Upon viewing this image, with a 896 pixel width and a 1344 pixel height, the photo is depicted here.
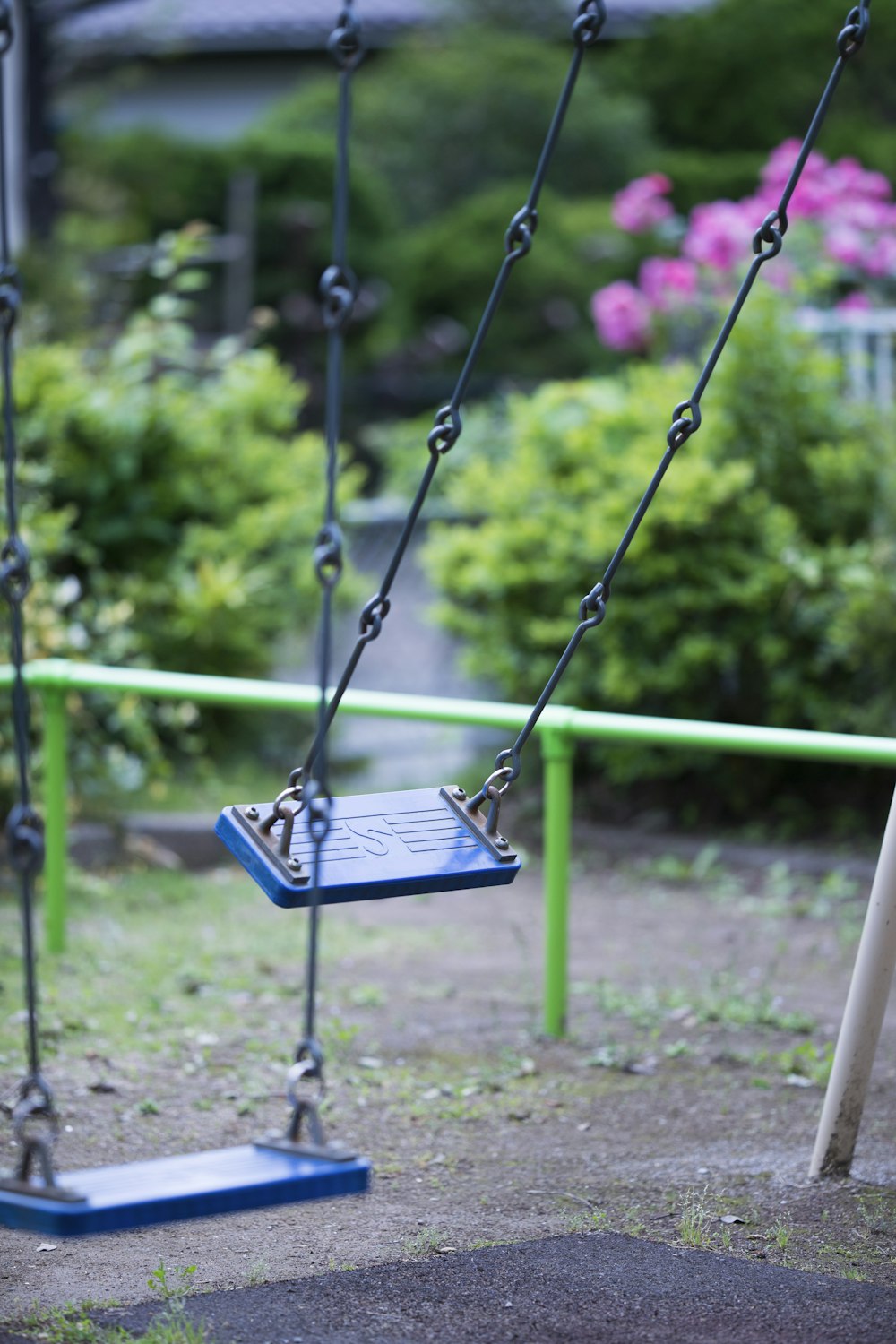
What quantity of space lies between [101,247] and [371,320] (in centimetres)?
430

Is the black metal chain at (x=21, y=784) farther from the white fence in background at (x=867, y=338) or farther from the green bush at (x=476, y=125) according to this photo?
the green bush at (x=476, y=125)

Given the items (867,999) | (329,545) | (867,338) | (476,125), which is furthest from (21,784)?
(476,125)

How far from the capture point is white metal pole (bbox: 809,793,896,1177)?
10.9 ft

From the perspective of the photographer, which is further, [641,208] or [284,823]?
[641,208]

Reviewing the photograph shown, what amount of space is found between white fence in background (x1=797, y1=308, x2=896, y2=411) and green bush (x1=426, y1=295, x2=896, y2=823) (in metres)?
0.89

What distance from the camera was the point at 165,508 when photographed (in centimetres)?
730

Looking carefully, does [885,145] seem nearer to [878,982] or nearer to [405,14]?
[405,14]

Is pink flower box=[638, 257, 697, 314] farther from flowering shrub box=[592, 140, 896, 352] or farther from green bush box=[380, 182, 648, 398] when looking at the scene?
green bush box=[380, 182, 648, 398]

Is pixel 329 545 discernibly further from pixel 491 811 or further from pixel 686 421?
pixel 686 421

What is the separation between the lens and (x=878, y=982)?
3320mm

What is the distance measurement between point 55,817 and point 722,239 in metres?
4.48

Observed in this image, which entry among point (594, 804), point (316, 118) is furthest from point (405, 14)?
point (594, 804)

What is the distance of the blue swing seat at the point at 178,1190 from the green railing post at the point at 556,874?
183 centimetres

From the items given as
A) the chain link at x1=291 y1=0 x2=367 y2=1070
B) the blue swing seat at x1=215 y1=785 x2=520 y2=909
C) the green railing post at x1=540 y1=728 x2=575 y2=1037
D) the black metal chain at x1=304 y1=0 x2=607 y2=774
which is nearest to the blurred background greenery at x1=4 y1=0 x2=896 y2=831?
the green railing post at x1=540 y1=728 x2=575 y2=1037
